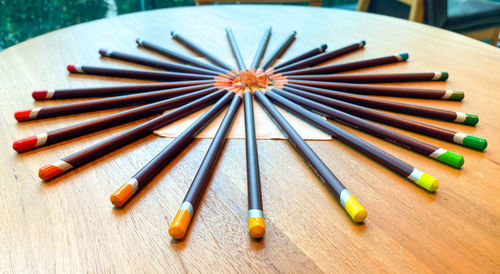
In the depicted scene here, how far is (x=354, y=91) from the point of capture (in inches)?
28.0

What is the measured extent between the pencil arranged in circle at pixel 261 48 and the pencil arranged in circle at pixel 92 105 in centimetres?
25

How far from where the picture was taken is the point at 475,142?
55 cm

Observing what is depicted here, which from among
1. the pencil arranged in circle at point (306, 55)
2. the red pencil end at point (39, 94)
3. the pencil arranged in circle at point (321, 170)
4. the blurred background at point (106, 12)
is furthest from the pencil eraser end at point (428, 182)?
the blurred background at point (106, 12)

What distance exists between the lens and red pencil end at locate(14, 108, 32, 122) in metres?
0.61

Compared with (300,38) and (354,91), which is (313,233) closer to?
(354,91)

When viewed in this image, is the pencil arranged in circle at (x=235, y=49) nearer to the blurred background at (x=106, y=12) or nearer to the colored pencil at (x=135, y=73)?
the colored pencil at (x=135, y=73)

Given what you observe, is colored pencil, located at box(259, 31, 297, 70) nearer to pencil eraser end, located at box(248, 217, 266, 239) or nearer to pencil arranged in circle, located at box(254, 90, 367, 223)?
pencil arranged in circle, located at box(254, 90, 367, 223)

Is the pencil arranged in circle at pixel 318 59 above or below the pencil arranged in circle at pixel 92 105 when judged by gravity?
above

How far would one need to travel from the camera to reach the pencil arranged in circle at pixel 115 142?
482 millimetres

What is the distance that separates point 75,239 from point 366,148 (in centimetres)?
43

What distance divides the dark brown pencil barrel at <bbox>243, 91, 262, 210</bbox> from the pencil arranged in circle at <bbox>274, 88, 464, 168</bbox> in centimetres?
12

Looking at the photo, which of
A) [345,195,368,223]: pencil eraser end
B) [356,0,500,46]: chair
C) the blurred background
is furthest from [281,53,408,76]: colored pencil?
[356,0,500,46]: chair

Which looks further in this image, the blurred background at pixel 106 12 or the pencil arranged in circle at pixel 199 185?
the blurred background at pixel 106 12

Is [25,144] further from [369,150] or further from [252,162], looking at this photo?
[369,150]
